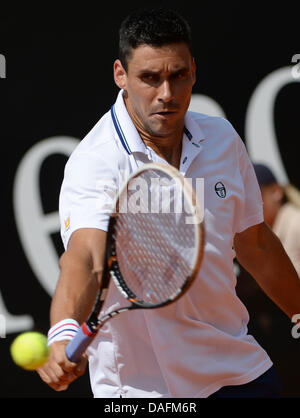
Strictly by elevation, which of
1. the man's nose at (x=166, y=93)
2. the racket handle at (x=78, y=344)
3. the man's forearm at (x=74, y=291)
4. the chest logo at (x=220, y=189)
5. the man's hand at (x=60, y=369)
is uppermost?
the man's nose at (x=166, y=93)

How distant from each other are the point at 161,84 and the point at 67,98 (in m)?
2.16

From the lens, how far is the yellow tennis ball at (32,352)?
8.02 feet

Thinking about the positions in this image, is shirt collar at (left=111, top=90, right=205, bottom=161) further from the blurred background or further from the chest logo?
the blurred background

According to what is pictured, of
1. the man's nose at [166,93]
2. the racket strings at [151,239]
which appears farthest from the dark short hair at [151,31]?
the racket strings at [151,239]

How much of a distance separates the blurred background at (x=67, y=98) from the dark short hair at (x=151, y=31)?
6.50 feet

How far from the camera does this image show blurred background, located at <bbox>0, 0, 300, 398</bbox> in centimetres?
504

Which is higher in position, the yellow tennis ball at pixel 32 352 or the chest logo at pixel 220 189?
the chest logo at pixel 220 189

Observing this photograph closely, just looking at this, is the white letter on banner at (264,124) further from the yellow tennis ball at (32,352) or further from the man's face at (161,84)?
the yellow tennis ball at (32,352)

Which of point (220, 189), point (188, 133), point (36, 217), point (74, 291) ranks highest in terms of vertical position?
point (188, 133)

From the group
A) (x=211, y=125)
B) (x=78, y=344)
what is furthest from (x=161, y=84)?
(x=78, y=344)

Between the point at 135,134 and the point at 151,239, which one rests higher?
the point at 135,134

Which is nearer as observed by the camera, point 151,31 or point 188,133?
point 151,31

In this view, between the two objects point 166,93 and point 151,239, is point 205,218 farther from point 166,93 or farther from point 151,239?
point 166,93

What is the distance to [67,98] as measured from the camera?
506cm
